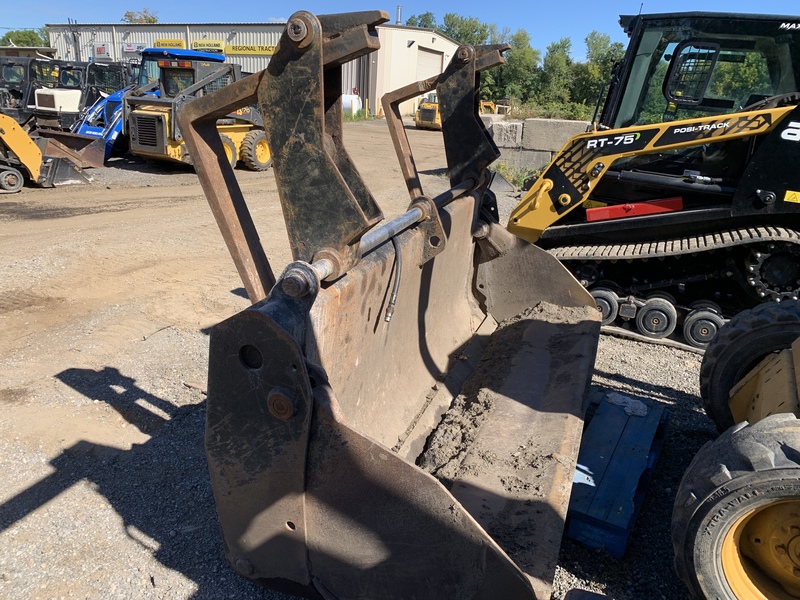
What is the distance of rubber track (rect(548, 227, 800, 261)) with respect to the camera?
4863 mm

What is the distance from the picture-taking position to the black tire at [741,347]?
3.43 meters

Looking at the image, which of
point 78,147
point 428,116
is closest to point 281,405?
point 78,147

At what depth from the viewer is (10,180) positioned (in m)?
10.3

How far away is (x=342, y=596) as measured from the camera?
7.10 ft

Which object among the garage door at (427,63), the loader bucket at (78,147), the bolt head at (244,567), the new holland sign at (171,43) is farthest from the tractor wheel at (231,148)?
the garage door at (427,63)

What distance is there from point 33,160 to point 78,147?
91.9 inches

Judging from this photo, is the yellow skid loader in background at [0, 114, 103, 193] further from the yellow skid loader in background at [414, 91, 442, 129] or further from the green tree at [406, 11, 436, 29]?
the green tree at [406, 11, 436, 29]

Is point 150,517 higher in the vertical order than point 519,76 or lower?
lower

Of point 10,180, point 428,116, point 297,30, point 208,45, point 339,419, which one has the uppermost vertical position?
point 208,45

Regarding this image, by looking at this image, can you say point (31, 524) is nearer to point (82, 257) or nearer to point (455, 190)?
point (455, 190)

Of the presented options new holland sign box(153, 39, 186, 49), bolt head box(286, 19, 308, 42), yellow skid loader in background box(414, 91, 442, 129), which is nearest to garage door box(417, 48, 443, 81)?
yellow skid loader in background box(414, 91, 442, 129)

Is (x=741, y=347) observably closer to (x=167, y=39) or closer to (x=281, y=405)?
(x=281, y=405)

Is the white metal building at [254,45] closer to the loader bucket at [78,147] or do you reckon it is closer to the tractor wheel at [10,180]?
the loader bucket at [78,147]

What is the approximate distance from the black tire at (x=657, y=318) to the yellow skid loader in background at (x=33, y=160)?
10.0m
